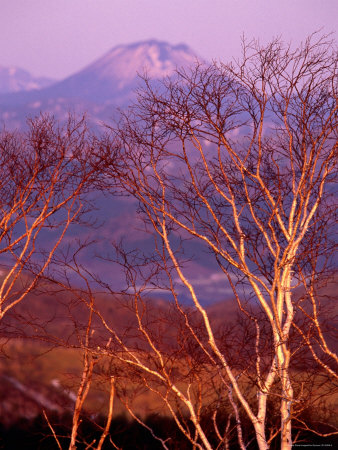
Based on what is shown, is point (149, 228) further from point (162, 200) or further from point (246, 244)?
point (246, 244)

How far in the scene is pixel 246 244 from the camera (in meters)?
9.20

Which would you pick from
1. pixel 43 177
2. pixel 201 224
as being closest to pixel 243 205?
pixel 201 224

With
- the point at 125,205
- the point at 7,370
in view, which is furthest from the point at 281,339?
the point at 125,205

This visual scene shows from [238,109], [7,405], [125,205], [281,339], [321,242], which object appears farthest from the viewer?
[125,205]

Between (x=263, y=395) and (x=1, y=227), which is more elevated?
(x=1, y=227)

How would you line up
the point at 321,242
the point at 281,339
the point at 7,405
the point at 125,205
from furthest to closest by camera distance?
the point at 125,205 → the point at 7,405 → the point at 321,242 → the point at 281,339

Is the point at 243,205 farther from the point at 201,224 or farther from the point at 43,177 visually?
the point at 43,177

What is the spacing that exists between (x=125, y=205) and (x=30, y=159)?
81.5m

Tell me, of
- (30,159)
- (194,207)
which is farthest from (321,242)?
(30,159)

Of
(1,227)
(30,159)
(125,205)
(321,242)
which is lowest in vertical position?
(321,242)

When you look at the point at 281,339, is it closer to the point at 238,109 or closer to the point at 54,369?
the point at 238,109

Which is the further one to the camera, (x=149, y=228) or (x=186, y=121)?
(x=149, y=228)

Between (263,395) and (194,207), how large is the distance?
303 cm

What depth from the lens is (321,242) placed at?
30.0 ft
